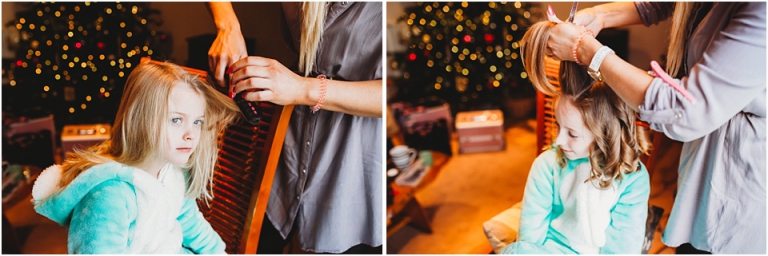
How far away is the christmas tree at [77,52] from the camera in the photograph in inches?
62.2

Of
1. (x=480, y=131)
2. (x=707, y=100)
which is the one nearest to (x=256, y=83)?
(x=707, y=100)

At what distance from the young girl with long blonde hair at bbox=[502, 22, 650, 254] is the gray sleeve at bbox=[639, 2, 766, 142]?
0.22 metres

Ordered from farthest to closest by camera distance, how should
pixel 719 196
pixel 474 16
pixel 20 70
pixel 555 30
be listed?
pixel 474 16
pixel 20 70
pixel 719 196
pixel 555 30

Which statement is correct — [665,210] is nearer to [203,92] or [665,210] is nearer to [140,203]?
[203,92]

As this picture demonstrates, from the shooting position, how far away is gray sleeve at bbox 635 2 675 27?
1.50 metres

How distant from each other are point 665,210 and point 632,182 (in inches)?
8.3

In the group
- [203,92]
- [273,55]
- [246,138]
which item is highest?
[273,55]

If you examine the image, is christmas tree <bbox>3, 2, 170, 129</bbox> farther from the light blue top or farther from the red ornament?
the red ornament

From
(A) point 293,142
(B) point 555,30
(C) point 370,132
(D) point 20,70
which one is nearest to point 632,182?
(B) point 555,30

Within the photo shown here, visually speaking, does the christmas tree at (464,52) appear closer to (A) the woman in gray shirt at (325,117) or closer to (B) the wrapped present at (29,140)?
(A) the woman in gray shirt at (325,117)

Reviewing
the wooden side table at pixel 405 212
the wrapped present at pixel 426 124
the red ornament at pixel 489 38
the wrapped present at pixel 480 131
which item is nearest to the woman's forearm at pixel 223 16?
the wooden side table at pixel 405 212

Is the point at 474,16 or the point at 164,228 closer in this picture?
the point at 164,228

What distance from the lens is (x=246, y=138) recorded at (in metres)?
1.59

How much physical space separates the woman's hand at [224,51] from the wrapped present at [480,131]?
4.62ft
